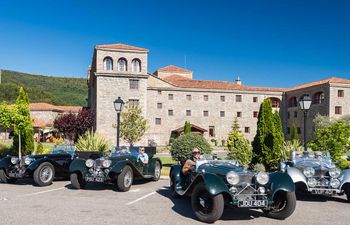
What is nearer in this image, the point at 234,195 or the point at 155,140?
the point at 234,195

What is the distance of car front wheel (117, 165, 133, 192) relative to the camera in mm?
9352

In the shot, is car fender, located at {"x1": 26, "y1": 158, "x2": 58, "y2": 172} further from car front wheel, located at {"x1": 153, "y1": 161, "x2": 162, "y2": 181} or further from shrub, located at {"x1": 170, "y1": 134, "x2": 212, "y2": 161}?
shrub, located at {"x1": 170, "y1": 134, "x2": 212, "y2": 161}

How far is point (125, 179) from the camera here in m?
9.55

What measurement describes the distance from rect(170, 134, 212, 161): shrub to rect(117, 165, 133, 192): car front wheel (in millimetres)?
5259

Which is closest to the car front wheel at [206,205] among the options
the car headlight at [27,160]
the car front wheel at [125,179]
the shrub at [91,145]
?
the car front wheel at [125,179]

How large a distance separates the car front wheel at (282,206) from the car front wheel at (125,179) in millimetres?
4327

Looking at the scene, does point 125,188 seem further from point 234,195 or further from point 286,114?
point 286,114

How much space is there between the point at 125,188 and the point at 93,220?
3279mm

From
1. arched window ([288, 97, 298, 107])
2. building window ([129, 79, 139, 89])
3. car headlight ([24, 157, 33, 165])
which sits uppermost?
building window ([129, 79, 139, 89])

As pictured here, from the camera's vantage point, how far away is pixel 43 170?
10.5 meters

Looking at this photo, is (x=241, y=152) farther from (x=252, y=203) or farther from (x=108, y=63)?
(x=108, y=63)

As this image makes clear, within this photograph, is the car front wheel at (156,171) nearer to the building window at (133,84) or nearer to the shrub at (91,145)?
the shrub at (91,145)

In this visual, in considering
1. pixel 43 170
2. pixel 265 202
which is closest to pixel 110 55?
pixel 43 170

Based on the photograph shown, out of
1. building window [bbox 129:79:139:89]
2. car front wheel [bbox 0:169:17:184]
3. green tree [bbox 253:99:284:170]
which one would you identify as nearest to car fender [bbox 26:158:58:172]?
car front wheel [bbox 0:169:17:184]
